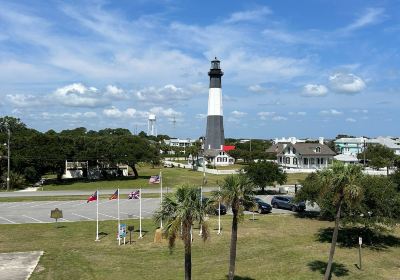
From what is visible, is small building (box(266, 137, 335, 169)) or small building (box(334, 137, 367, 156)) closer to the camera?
small building (box(266, 137, 335, 169))

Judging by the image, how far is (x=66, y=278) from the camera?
24.5 meters

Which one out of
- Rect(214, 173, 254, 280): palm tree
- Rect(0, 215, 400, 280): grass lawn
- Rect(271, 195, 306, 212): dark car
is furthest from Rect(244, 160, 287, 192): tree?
Rect(214, 173, 254, 280): palm tree

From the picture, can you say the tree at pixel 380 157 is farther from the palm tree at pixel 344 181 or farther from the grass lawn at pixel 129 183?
the palm tree at pixel 344 181

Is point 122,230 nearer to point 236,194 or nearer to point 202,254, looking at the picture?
point 202,254

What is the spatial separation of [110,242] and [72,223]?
326 inches

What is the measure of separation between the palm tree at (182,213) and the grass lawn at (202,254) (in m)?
6.77

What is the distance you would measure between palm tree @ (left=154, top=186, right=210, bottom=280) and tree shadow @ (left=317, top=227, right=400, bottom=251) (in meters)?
17.9

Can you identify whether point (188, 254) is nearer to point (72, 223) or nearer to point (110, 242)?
point (110, 242)

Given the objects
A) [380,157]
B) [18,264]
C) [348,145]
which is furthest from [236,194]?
[348,145]

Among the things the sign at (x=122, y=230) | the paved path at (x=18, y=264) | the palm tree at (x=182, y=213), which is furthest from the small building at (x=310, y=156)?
the palm tree at (x=182, y=213)

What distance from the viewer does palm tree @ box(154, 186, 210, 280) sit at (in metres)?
18.8

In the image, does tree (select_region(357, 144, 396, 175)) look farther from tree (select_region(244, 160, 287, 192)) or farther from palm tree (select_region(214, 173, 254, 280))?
palm tree (select_region(214, 173, 254, 280))

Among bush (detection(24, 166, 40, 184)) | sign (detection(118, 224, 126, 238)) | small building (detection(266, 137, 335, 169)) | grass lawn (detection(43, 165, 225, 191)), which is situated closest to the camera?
sign (detection(118, 224, 126, 238))

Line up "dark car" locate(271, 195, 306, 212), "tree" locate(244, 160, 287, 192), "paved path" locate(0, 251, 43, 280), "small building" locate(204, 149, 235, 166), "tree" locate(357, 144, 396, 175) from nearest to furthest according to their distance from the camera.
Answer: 1. "paved path" locate(0, 251, 43, 280)
2. "dark car" locate(271, 195, 306, 212)
3. "tree" locate(244, 160, 287, 192)
4. "tree" locate(357, 144, 396, 175)
5. "small building" locate(204, 149, 235, 166)
